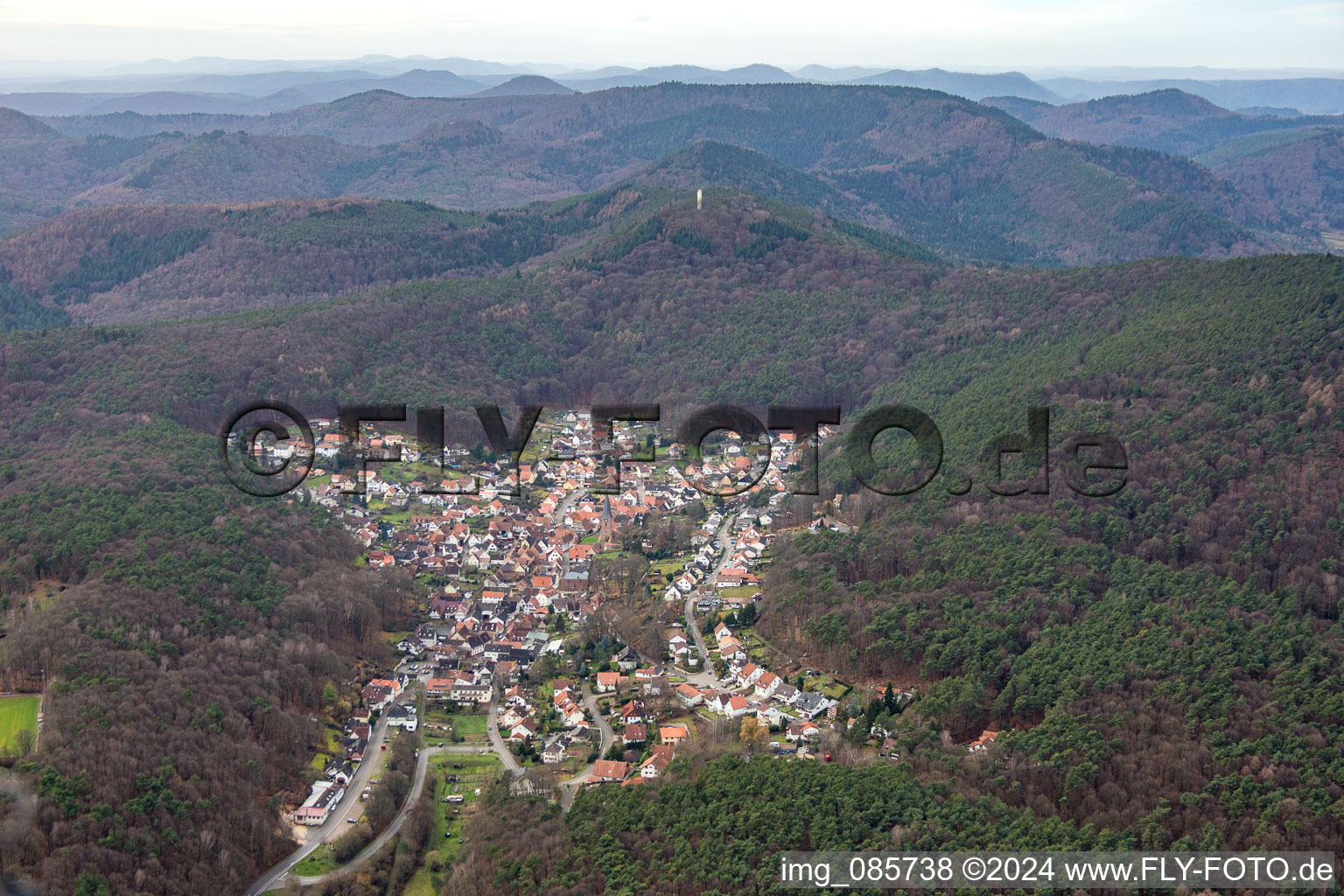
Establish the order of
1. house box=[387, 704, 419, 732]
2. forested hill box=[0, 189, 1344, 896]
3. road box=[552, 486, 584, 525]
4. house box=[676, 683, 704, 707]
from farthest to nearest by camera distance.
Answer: road box=[552, 486, 584, 525] → house box=[676, 683, 704, 707] → house box=[387, 704, 419, 732] → forested hill box=[0, 189, 1344, 896]

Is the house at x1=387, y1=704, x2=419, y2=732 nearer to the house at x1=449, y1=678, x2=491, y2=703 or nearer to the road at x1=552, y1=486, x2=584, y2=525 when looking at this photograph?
the house at x1=449, y1=678, x2=491, y2=703

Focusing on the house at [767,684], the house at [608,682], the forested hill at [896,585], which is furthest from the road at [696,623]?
the forested hill at [896,585]

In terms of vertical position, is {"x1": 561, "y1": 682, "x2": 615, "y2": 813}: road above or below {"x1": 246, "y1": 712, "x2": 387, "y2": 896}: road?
above

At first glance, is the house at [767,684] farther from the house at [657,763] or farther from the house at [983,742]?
the house at [983,742]

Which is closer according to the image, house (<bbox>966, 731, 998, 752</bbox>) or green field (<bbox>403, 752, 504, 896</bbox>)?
green field (<bbox>403, 752, 504, 896</bbox>)

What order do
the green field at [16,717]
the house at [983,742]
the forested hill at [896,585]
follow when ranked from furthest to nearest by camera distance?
the house at [983,742]
the green field at [16,717]
the forested hill at [896,585]

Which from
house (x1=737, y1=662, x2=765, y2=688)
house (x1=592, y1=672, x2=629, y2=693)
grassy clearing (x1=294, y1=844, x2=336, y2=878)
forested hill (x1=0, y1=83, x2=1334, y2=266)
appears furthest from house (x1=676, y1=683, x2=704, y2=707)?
forested hill (x1=0, y1=83, x2=1334, y2=266)

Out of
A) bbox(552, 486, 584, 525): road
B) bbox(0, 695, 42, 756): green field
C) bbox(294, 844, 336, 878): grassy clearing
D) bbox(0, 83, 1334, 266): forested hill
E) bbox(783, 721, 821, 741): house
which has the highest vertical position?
bbox(0, 83, 1334, 266): forested hill
